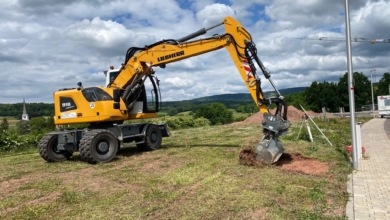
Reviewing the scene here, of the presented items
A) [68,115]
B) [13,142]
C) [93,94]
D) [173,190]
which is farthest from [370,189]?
[13,142]

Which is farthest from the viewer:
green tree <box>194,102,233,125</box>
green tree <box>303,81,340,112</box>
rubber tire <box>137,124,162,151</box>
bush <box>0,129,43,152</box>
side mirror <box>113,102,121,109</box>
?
green tree <box>303,81,340,112</box>

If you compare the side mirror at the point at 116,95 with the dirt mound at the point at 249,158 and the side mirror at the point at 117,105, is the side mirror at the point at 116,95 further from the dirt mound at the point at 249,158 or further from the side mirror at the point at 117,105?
the dirt mound at the point at 249,158

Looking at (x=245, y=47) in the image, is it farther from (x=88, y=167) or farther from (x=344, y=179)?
(x=88, y=167)

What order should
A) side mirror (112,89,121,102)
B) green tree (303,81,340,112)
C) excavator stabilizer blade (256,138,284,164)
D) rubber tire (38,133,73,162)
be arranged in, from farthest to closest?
green tree (303,81,340,112) → side mirror (112,89,121,102) → rubber tire (38,133,73,162) → excavator stabilizer blade (256,138,284,164)

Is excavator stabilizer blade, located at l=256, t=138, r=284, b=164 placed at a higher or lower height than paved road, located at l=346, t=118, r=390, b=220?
higher

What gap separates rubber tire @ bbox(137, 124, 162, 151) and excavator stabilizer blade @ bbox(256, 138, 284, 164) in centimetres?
529

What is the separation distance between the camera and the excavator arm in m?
9.41

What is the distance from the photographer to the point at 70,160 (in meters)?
12.3

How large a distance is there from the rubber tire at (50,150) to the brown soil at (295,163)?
643cm

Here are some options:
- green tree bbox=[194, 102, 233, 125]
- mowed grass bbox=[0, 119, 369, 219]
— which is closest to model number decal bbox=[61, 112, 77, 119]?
mowed grass bbox=[0, 119, 369, 219]

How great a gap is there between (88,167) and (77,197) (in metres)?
3.58

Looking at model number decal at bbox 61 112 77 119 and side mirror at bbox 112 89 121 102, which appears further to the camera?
side mirror at bbox 112 89 121 102

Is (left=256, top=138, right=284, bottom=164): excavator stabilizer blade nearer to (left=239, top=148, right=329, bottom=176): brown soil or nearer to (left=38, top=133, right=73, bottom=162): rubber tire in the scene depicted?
(left=239, top=148, right=329, bottom=176): brown soil

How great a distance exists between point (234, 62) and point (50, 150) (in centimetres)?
687
